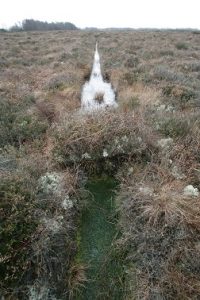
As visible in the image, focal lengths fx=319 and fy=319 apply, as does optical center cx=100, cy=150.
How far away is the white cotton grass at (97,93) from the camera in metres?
10.8

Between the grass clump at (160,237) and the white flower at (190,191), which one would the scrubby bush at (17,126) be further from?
the white flower at (190,191)

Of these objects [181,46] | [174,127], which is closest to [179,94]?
[174,127]

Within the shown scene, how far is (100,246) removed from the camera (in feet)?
16.1

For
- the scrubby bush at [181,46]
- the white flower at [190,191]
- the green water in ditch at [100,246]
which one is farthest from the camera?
the scrubby bush at [181,46]

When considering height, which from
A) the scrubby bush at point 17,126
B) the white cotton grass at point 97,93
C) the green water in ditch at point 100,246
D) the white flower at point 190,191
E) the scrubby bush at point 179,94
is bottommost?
the white cotton grass at point 97,93

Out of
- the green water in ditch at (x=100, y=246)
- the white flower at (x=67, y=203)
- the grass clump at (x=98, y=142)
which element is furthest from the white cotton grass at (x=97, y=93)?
the white flower at (x=67, y=203)

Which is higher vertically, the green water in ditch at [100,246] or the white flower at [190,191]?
the white flower at [190,191]

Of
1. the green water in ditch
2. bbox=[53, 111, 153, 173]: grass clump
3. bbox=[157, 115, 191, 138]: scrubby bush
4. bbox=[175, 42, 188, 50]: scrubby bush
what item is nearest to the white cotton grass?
bbox=[157, 115, 191, 138]: scrubby bush

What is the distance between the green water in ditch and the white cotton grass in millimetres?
4006

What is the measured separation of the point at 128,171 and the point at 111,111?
2.02m

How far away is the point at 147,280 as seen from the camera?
13.4 feet

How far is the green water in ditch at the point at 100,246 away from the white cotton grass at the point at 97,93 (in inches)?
158

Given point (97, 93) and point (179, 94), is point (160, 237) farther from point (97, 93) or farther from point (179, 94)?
point (97, 93)

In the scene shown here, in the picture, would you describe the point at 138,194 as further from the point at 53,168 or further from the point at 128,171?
the point at 53,168
